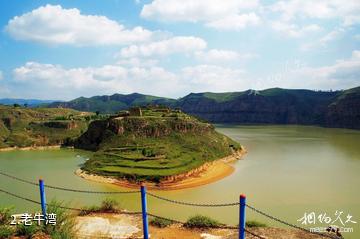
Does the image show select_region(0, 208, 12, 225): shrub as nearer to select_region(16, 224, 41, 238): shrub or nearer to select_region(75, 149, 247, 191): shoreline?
select_region(16, 224, 41, 238): shrub

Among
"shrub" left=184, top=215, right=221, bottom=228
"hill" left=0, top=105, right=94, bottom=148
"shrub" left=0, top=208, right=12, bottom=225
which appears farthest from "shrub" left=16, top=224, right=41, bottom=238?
"hill" left=0, top=105, right=94, bottom=148

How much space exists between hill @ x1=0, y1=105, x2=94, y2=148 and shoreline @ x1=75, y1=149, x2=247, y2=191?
120ft

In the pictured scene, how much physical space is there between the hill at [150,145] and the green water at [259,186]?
4.01 metres

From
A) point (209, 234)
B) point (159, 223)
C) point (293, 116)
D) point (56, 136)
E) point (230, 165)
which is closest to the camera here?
point (209, 234)

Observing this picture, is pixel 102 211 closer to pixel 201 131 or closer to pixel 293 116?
pixel 201 131

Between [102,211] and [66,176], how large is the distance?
32.7 metres

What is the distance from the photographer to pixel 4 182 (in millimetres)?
40469

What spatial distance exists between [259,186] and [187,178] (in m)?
9.24

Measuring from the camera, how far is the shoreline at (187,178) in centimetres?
4000

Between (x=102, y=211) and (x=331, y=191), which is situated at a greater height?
(x=102, y=211)

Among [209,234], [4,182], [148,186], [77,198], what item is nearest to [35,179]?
[4,182]

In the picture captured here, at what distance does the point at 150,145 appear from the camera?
54.8m

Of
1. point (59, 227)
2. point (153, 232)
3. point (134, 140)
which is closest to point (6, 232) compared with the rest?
point (59, 227)

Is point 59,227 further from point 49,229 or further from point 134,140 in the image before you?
point 134,140
